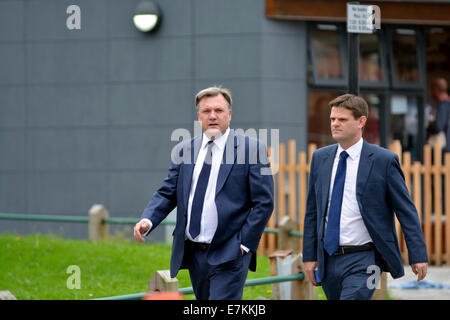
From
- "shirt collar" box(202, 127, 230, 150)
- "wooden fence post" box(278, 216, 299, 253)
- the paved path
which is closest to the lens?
"shirt collar" box(202, 127, 230, 150)

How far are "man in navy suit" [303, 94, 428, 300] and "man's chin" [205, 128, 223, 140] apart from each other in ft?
2.60

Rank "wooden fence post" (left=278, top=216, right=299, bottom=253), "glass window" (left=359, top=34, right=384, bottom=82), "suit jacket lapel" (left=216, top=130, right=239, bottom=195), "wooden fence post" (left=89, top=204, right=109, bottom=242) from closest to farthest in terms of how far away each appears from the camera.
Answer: "suit jacket lapel" (left=216, top=130, right=239, bottom=195), "wooden fence post" (left=278, top=216, right=299, bottom=253), "wooden fence post" (left=89, top=204, right=109, bottom=242), "glass window" (left=359, top=34, right=384, bottom=82)

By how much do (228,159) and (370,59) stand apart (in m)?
10.1

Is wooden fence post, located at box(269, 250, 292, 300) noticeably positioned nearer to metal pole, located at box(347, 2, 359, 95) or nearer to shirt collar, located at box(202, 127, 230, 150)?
metal pole, located at box(347, 2, 359, 95)

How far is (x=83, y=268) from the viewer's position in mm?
9508

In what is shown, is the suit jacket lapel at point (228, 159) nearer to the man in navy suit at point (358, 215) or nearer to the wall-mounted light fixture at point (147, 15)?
the man in navy suit at point (358, 215)

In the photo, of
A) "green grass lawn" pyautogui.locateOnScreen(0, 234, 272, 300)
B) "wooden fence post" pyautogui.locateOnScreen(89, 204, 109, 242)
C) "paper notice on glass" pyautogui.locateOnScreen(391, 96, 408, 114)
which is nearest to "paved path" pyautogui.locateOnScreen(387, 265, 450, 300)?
"green grass lawn" pyautogui.locateOnScreen(0, 234, 272, 300)

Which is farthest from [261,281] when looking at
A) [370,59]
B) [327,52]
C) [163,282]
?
[370,59]

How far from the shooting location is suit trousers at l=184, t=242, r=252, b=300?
4.93 meters

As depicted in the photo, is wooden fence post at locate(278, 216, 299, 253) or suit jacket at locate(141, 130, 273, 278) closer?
suit jacket at locate(141, 130, 273, 278)

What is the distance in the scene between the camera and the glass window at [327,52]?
14.3m

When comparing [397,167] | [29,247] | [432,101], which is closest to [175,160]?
[397,167]

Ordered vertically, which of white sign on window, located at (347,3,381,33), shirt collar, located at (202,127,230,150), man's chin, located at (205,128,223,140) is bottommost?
shirt collar, located at (202,127,230,150)
